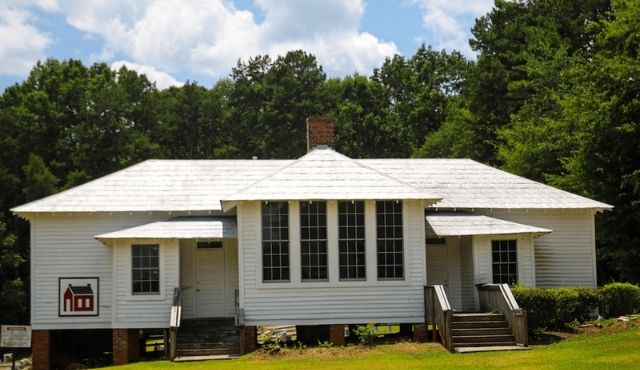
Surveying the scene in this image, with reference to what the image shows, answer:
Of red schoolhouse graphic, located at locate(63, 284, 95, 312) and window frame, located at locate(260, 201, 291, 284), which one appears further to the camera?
red schoolhouse graphic, located at locate(63, 284, 95, 312)

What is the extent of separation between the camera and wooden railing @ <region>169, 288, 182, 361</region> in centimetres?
2202

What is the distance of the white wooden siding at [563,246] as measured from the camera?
2702 centimetres

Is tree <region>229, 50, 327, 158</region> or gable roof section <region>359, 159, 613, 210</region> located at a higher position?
tree <region>229, 50, 327, 158</region>

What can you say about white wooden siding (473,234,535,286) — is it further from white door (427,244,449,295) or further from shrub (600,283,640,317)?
shrub (600,283,640,317)

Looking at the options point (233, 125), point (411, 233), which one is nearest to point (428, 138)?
point (233, 125)

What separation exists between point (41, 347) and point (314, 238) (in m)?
9.00

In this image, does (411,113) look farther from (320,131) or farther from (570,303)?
(570,303)

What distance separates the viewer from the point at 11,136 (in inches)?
2076

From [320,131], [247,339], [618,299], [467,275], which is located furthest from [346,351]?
[320,131]

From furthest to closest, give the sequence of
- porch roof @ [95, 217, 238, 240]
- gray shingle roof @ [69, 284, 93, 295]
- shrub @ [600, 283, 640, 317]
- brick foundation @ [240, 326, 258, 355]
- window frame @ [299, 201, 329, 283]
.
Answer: gray shingle roof @ [69, 284, 93, 295], porch roof @ [95, 217, 238, 240], shrub @ [600, 283, 640, 317], window frame @ [299, 201, 329, 283], brick foundation @ [240, 326, 258, 355]

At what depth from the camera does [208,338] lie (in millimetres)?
23453

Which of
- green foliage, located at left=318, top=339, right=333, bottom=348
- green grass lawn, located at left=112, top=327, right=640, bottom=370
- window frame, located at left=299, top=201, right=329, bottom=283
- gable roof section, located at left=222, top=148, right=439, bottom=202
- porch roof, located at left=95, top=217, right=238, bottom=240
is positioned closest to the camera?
green grass lawn, located at left=112, top=327, right=640, bottom=370

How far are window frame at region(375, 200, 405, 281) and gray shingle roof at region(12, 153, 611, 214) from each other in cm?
55

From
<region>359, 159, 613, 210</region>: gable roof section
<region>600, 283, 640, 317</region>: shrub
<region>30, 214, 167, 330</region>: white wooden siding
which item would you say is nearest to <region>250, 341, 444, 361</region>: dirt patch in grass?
<region>600, 283, 640, 317</region>: shrub
